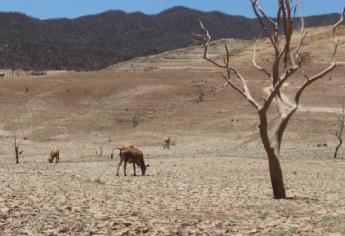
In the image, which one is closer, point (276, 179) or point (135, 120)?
point (276, 179)

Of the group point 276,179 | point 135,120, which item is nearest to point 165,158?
point 276,179

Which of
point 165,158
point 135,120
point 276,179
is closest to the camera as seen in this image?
point 276,179

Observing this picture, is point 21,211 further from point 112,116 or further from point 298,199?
point 112,116

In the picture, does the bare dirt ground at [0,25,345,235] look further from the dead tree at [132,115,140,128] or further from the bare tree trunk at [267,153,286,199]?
the bare tree trunk at [267,153,286,199]

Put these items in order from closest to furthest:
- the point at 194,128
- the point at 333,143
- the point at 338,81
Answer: the point at 333,143 < the point at 194,128 < the point at 338,81

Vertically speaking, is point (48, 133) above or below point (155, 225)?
below

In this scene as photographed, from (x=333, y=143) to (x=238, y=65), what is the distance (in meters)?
47.9

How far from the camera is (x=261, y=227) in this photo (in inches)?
472

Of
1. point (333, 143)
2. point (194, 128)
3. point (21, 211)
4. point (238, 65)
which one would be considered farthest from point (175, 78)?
point (21, 211)

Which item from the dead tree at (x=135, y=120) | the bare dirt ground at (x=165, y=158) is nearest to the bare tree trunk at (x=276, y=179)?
the bare dirt ground at (x=165, y=158)

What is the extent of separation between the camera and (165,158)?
A: 125 ft

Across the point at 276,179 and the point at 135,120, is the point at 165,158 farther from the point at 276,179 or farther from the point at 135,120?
the point at 135,120

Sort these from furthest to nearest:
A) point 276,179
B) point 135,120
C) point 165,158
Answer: point 135,120 < point 165,158 < point 276,179

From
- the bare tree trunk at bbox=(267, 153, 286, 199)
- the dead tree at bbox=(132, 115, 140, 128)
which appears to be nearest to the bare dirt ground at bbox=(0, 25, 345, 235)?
the dead tree at bbox=(132, 115, 140, 128)
